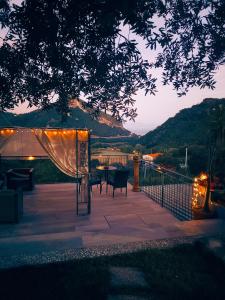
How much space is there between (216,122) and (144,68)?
17308 millimetres

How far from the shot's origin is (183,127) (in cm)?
3544

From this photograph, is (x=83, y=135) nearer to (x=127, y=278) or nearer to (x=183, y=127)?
(x=127, y=278)

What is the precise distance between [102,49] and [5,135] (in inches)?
186

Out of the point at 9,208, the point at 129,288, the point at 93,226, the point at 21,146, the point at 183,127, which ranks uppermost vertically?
the point at 183,127

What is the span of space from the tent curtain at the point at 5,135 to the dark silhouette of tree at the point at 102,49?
10.8 feet

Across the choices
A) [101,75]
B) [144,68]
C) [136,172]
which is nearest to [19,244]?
[101,75]

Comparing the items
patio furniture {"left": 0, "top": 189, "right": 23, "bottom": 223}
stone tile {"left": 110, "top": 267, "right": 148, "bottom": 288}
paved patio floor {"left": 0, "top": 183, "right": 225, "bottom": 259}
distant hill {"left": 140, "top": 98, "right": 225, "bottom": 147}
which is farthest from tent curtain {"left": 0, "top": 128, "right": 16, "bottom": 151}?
distant hill {"left": 140, "top": 98, "right": 225, "bottom": 147}

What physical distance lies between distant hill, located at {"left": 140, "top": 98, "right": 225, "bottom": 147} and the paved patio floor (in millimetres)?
24883

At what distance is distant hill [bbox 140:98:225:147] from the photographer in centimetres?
3212

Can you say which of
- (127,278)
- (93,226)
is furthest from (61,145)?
(127,278)

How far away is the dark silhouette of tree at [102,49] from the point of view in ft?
10.7

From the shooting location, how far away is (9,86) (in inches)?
152

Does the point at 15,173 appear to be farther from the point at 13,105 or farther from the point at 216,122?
the point at 216,122

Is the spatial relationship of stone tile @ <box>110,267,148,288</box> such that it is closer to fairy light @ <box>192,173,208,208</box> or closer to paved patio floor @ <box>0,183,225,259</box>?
paved patio floor @ <box>0,183,225,259</box>
